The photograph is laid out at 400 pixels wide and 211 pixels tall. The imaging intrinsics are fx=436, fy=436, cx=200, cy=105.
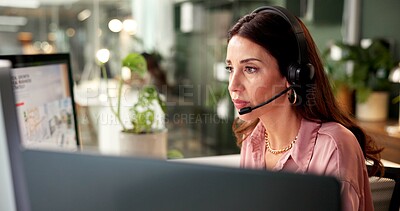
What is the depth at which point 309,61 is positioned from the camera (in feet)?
3.27

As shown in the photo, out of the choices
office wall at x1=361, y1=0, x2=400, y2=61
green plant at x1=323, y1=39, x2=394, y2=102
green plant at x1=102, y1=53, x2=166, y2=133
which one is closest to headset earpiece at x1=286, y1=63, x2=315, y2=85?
green plant at x1=102, y1=53, x2=166, y2=133

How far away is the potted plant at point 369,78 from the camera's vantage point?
10.3ft

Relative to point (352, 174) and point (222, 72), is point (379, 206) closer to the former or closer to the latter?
point (352, 174)

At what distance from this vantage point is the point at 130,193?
17.5 inches

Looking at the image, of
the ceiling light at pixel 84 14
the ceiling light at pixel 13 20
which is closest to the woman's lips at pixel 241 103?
the ceiling light at pixel 84 14

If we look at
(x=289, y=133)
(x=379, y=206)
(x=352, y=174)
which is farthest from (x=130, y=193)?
(x=379, y=206)

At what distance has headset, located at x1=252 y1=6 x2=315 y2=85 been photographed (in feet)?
3.13

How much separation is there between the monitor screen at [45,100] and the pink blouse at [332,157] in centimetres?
63

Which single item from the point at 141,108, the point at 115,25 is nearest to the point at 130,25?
the point at 115,25

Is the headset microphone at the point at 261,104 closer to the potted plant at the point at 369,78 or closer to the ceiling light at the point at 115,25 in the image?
the potted plant at the point at 369,78

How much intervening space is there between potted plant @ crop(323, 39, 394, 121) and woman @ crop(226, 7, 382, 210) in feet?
7.34

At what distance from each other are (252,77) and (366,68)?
246cm

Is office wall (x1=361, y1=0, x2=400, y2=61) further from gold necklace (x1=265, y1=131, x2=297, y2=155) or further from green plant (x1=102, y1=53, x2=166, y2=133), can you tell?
gold necklace (x1=265, y1=131, x2=297, y2=155)

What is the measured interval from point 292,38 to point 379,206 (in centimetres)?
43
